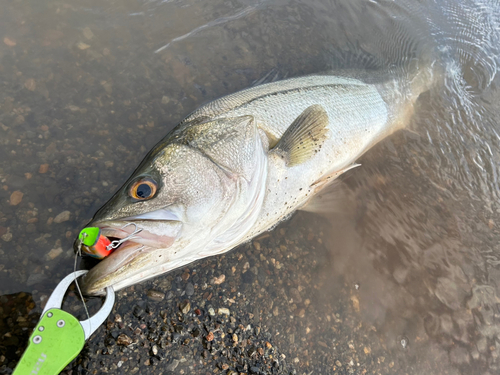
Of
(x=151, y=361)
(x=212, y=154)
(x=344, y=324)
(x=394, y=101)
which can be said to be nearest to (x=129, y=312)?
(x=151, y=361)

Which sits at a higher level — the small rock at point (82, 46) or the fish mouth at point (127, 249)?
the small rock at point (82, 46)

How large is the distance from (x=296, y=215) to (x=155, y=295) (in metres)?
1.44

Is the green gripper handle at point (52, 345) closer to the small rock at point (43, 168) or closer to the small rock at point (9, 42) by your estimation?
the small rock at point (43, 168)

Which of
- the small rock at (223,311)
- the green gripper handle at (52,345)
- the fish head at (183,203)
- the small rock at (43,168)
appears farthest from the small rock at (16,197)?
the small rock at (223,311)

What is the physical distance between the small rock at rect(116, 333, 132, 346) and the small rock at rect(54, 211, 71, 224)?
973mm

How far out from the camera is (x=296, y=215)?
307 cm

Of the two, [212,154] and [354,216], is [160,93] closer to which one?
[212,154]

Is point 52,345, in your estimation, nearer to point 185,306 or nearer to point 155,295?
point 155,295

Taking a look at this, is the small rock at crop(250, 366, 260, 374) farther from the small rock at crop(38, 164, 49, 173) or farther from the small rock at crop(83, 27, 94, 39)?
the small rock at crop(83, 27, 94, 39)

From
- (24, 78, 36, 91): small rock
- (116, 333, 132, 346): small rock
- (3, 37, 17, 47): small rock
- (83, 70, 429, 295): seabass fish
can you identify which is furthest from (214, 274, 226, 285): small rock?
(3, 37, 17, 47): small rock

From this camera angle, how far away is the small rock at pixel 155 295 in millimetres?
2402

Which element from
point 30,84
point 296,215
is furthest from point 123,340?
point 30,84

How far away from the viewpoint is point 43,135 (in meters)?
2.75

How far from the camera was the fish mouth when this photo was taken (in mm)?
1803
